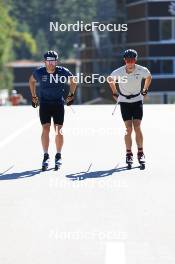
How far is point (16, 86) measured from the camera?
4530 inches

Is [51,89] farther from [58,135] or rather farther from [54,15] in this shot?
[54,15]

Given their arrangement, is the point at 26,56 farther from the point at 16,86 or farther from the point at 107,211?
the point at 107,211

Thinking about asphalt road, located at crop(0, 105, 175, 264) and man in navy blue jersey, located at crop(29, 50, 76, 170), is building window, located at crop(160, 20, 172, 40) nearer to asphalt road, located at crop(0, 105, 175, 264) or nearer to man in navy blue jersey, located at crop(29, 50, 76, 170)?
asphalt road, located at crop(0, 105, 175, 264)

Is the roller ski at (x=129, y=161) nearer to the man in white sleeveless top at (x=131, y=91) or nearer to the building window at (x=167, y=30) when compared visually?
the man in white sleeveless top at (x=131, y=91)

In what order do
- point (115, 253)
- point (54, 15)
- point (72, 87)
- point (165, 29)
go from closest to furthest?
point (115, 253) < point (72, 87) < point (165, 29) < point (54, 15)

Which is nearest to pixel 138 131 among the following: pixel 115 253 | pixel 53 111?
pixel 53 111

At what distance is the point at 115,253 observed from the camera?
6242mm

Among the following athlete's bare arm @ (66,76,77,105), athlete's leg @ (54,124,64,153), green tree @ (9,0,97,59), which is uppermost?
athlete's bare arm @ (66,76,77,105)

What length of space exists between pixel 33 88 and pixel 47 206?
3.47 metres

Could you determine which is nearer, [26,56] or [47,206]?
[47,206]

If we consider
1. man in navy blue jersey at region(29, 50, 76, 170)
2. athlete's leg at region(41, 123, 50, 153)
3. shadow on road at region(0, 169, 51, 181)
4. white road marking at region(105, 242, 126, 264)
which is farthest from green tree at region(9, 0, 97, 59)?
white road marking at region(105, 242, 126, 264)

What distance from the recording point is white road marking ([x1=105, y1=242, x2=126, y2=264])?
5984 millimetres

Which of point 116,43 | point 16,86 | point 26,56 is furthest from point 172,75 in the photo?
point 26,56

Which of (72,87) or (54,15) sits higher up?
(72,87)
